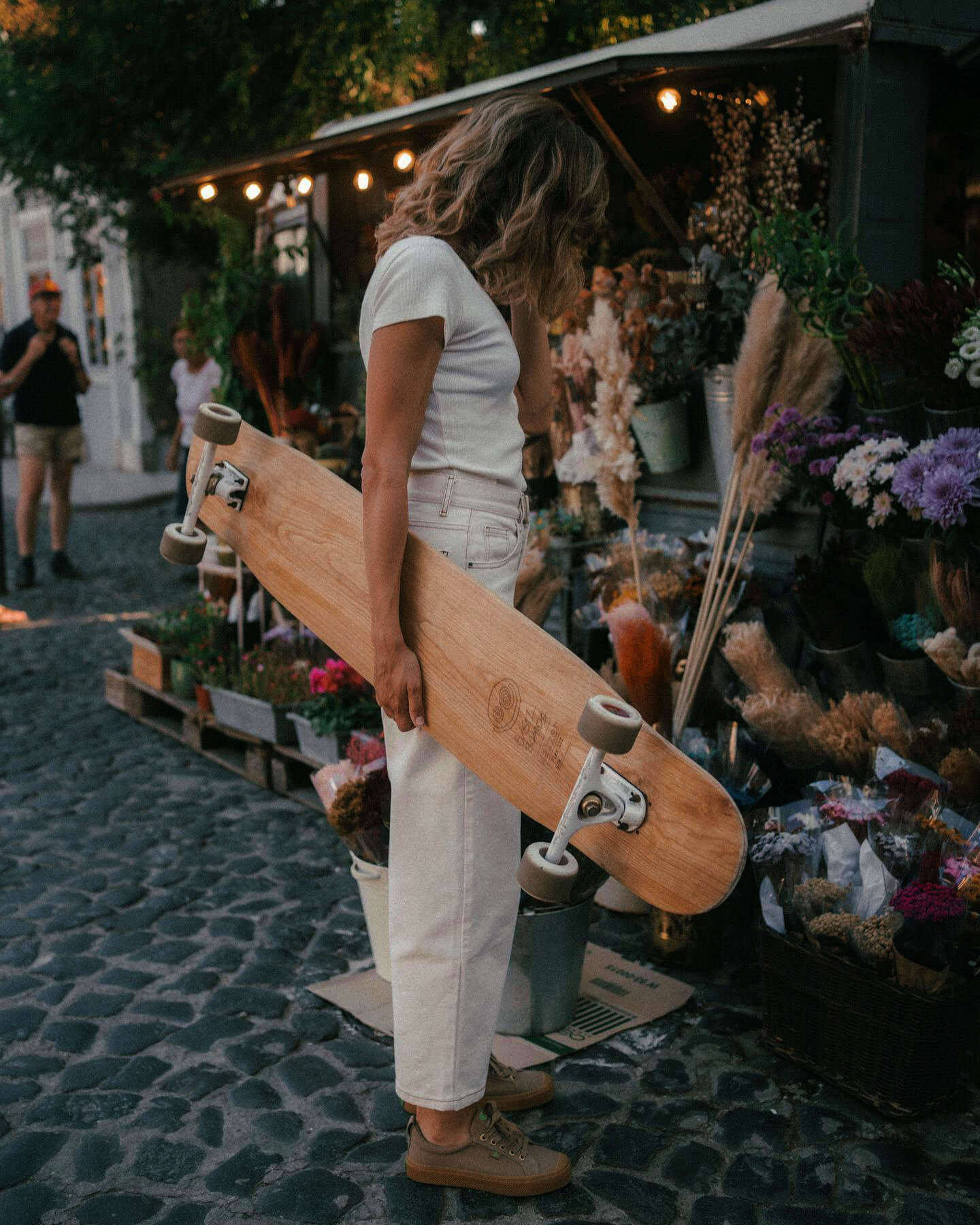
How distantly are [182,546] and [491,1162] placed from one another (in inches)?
55.2

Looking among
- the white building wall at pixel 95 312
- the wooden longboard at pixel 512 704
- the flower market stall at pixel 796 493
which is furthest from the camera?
the white building wall at pixel 95 312

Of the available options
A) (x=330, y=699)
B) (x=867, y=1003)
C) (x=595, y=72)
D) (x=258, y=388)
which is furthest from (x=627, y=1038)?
(x=258, y=388)

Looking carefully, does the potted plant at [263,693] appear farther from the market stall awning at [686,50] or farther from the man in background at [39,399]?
the man in background at [39,399]

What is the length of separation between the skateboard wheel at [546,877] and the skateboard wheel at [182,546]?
3.41 ft

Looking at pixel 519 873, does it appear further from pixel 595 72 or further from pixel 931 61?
pixel 931 61

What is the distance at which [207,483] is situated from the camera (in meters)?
→ 2.51

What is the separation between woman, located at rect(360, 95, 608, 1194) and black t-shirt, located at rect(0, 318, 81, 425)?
22.6 ft

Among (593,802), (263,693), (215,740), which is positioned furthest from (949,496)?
(215,740)

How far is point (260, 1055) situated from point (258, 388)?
14.2ft

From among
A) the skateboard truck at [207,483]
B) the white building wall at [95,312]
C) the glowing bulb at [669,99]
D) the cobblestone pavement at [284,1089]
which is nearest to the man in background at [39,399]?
the cobblestone pavement at [284,1089]

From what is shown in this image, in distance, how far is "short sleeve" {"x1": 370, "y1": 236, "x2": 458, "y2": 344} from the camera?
6.37ft

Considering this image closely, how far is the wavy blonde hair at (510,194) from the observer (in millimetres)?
2023

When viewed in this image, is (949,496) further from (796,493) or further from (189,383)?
(189,383)

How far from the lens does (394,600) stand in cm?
206
